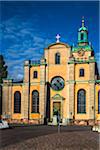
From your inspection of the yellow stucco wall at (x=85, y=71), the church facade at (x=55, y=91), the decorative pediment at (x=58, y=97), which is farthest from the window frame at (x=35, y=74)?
the yellow stucco wall at (x=85, y=71)

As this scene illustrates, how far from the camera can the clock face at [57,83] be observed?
5705 centimetres

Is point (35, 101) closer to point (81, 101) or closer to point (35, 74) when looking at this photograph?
point (35, 74)

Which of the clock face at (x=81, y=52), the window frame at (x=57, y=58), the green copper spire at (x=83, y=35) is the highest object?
the green copper spire at (x=83, y=35)

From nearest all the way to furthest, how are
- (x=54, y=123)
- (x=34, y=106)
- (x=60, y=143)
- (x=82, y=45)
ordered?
(x=60, y=143) → (x=54, y=123) → (x=34, y=106) → (x=82, y=45)

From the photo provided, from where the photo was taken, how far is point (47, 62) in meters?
58.1

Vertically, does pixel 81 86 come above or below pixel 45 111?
above

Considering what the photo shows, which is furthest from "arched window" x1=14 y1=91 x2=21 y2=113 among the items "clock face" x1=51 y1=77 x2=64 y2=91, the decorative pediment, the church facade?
"clock face" x1=51 y1=77 x2=64 y2=91

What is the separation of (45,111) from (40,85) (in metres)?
4.96

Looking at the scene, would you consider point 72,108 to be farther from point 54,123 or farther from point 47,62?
point 47,62

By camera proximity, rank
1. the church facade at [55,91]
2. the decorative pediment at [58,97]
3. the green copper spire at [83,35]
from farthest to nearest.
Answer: the green copper spire at [83,35], the decorative pediment at [58,97], the church facade at [55,91]

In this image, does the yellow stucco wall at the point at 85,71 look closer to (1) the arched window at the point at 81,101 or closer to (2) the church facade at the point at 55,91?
(2) the church facade at the point at 55,91

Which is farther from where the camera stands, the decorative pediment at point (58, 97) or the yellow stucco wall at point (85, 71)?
the decorative pediment at point (58, 97)

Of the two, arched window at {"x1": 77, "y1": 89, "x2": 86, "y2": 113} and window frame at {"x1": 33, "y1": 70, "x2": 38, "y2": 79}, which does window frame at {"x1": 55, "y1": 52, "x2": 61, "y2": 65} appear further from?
arched window at {"x1": 77, "y1": 89, "x2": 86, "y2": 113}

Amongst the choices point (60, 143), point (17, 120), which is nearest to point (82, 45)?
point (17, 120)
